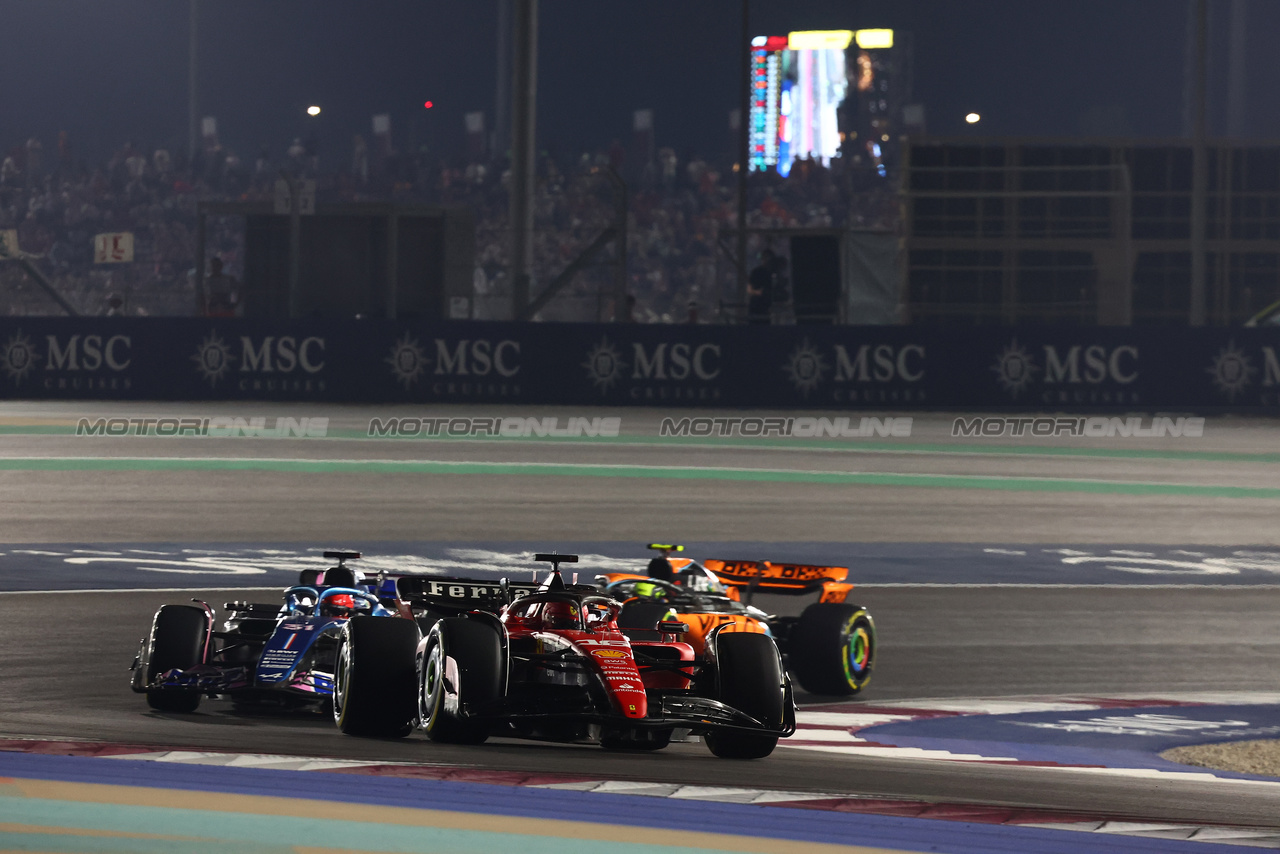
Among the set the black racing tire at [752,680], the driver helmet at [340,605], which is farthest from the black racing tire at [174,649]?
the black racing tire at [752,680]

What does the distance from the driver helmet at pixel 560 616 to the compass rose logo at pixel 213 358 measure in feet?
78.7

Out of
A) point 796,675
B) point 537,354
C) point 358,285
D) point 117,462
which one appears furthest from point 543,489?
point 358,285

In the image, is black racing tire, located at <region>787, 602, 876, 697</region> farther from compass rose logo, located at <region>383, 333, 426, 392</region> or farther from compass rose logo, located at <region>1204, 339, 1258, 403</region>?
compass rose logo, located at <region>1204, 339, 1258, 403</region>

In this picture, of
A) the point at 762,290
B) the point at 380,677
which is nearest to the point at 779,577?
the point at 380,677

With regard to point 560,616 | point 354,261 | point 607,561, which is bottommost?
point 607,561

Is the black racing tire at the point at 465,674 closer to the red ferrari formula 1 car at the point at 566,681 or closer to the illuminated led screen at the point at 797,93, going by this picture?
the red ferrari formula 1 car at the point at 566,681

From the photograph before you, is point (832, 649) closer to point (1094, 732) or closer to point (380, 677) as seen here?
point (1094, 732)

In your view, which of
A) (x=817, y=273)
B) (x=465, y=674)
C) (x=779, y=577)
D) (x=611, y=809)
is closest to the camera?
(x=611, y=809)

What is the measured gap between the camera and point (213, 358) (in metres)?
29.4

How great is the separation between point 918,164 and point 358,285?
11390 mm
